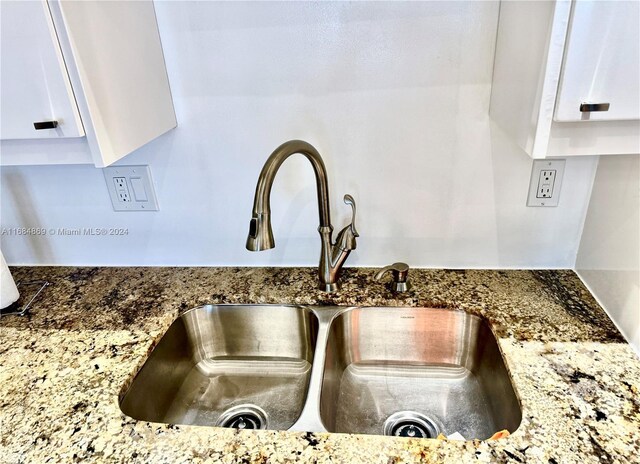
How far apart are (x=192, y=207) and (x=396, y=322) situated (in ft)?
2.02

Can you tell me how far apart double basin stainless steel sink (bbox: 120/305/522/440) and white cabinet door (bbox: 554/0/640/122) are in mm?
505

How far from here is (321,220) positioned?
1.03 meters

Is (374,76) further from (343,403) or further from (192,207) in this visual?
(343,403)

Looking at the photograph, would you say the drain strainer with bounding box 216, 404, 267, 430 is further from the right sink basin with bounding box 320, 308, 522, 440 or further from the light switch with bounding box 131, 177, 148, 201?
the light switch with bounding box 131, 177, 148, 201

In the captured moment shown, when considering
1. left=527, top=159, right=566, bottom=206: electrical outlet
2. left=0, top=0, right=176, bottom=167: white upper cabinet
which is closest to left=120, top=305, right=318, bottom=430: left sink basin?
left=0, top=0, right=176, bottom=167: white upper cabinet

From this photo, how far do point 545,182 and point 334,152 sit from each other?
511 millimetres

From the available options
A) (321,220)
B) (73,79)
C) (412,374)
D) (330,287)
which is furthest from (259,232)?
(412,374)

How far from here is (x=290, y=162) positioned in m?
1.10

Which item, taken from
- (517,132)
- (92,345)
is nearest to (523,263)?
(517,132)

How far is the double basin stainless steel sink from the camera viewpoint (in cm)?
97

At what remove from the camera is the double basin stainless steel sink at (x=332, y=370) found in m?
0.97

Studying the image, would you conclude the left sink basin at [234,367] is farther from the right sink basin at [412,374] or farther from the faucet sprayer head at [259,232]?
the faucet sprayer head at [259,232]

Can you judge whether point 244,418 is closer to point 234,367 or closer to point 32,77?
point 234,367

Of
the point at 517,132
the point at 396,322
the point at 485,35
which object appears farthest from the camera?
the point at 396,322
